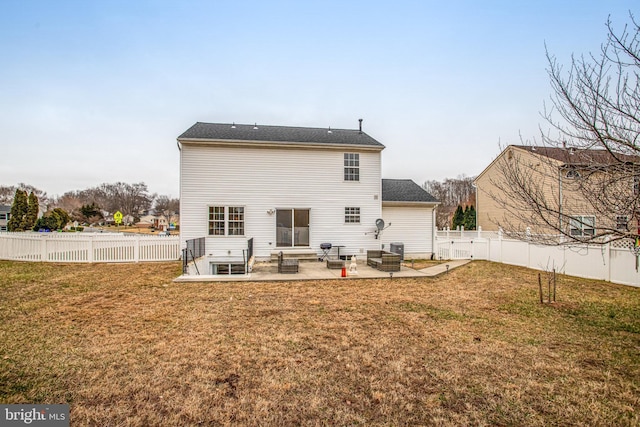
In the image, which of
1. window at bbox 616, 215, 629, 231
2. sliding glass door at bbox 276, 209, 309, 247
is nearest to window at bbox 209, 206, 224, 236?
sliding glass door at bbox 276, 209, 309, 247

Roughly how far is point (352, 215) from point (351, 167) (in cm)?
243

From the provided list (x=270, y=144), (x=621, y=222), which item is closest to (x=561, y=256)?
(x=621, y=222)

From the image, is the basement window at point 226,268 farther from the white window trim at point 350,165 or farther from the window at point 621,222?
the window at point 621,222

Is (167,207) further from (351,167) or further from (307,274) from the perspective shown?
(307,274)

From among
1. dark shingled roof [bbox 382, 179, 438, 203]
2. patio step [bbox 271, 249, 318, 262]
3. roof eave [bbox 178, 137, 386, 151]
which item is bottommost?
patio step [bbox 271, 249, 318, 262]

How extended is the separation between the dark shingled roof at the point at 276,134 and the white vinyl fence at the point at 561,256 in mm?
7411

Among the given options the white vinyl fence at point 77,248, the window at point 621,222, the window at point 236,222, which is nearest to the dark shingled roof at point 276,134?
the window at point 236,222

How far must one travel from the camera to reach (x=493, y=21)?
38.0ft

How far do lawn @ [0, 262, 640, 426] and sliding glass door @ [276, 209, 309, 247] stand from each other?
6351mm

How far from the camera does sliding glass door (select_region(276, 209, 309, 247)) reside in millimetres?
14469

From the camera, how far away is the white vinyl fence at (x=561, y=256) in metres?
9.90

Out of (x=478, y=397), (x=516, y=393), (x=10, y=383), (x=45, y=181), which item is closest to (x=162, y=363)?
(x=10, y=383)

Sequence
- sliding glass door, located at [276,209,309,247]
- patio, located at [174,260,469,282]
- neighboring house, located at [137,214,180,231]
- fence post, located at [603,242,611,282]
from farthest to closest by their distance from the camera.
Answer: neighboring house, located at [137,214,180,231], sliding glass door, located at [276,209,309,247], fence post, located at [603,242,611,282], patio, located at [174,260,469,282]

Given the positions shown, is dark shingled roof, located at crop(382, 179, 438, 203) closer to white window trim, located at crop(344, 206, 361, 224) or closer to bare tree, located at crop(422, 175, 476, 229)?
white window trim, located at crop(344, 206, 361, 224)
